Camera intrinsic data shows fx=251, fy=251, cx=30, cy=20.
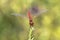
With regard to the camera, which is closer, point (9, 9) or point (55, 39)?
point (55, 39)

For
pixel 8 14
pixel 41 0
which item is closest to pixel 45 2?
pixel 41 0

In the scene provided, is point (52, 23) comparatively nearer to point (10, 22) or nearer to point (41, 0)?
point (41, 0)

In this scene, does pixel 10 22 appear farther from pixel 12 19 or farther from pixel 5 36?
pixel 5 36

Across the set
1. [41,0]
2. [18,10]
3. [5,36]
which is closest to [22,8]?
[18,10]

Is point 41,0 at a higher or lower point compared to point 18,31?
higher

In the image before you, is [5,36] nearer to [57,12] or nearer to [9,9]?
[9,9]

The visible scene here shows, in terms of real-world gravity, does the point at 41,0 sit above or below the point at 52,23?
above

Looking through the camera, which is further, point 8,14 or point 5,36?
point 8,14

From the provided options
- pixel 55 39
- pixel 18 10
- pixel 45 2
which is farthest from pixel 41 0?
pixel 55 39
